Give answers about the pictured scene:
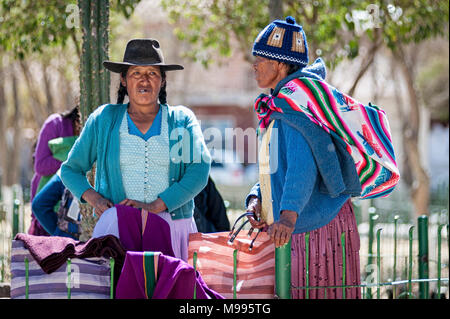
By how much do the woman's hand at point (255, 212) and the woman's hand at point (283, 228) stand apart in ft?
0.85

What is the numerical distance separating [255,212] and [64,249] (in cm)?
97

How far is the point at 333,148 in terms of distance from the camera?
11.2ft

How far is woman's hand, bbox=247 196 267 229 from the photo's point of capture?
3564 mm

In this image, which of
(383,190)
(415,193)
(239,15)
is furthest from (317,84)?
(415,193)

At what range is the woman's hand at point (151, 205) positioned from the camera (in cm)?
361

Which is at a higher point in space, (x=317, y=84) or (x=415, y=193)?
(x=317, y=84)

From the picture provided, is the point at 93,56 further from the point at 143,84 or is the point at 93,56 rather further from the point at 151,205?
the point at 151,205

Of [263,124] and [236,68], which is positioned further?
[236,68]

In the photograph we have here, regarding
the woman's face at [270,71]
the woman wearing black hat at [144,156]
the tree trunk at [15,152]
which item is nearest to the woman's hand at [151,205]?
the woman wearing black hat at [144,156]

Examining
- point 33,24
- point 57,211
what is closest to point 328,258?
point 57,211

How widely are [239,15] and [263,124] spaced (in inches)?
222

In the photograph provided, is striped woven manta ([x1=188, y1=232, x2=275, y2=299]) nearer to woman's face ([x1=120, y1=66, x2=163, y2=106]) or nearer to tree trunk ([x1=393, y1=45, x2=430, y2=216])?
woman's face ([x1=120, y1=66, x2=163, y2=106])

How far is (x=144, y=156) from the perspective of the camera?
146 inches
